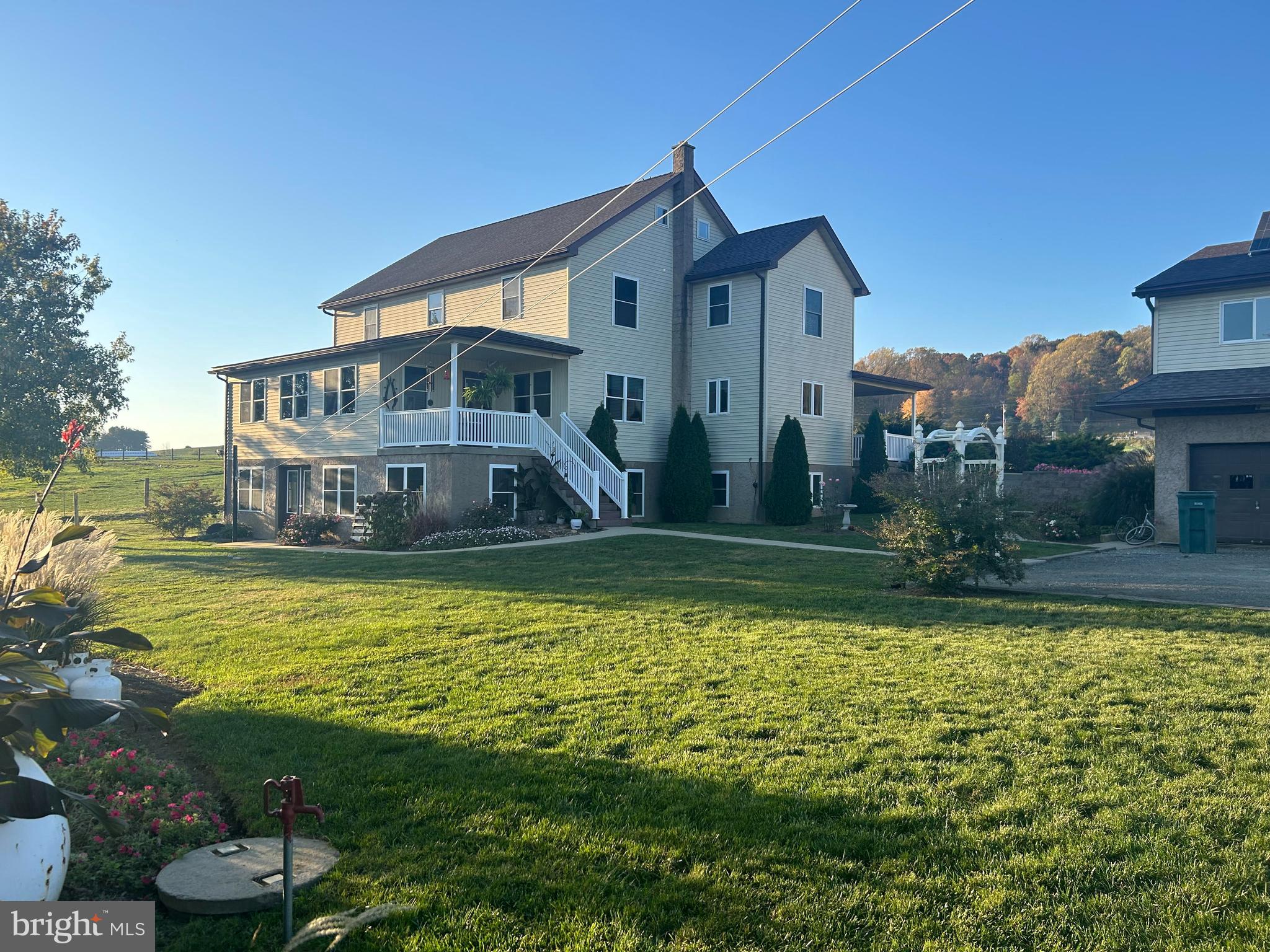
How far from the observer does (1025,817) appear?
4273mm

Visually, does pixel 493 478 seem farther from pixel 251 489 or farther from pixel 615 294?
pixel 251 489

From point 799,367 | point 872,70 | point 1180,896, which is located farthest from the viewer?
point 799,367

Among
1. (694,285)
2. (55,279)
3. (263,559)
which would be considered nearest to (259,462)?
(55,279)

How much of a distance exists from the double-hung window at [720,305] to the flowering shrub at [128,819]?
2243 centimetres

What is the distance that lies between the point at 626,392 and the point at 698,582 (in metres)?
13.5

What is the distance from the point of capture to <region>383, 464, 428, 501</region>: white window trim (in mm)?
21312

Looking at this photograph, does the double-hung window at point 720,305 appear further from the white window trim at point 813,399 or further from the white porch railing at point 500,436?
the white porch railing at point 500,436

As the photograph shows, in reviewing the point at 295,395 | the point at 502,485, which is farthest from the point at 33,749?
the point at 295,395

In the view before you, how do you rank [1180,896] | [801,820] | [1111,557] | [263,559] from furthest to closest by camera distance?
[263,559], [1111,557], [801,820], [1180,896]

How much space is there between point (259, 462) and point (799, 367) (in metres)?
17.7

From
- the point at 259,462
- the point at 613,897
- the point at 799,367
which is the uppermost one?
the point at 799,367

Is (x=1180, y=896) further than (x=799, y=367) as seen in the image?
No

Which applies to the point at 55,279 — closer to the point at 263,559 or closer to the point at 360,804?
the point at 263,559

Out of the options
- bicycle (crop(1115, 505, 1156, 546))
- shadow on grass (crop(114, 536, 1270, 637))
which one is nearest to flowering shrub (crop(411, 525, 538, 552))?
shadow on grass (crop(114, 536, 1270, 637))
